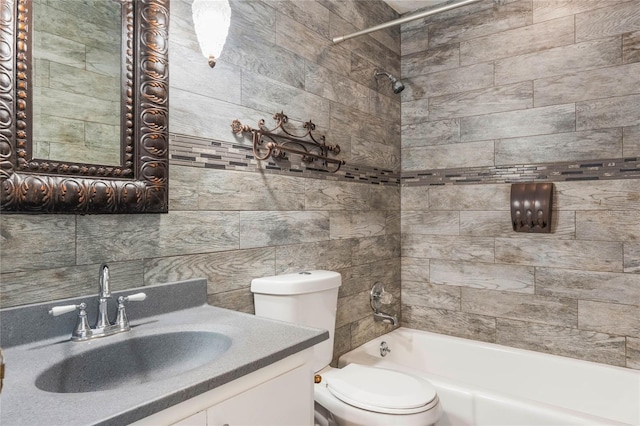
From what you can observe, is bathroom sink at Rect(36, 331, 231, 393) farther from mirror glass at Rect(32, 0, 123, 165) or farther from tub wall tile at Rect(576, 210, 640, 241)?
tub wall tile at Rect(576, 210, 640, 241)

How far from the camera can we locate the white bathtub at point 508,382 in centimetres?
184

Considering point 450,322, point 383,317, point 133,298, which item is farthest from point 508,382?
point 133,298

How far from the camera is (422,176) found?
9.66ft

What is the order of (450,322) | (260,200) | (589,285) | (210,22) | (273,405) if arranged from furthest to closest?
(450,322)
(589,285)
(260,200)
(210,22)
(273,405)

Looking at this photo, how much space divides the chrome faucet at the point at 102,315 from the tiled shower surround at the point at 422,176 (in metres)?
0.09

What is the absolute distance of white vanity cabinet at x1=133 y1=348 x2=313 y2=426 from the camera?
0.95 metres

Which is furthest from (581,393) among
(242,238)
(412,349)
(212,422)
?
(212,422)

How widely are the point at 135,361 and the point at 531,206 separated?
7.22 ft

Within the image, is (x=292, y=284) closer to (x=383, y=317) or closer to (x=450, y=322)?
(x=383, y=317)

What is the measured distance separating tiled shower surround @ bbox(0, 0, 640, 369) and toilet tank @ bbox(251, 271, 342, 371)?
73 millimetres

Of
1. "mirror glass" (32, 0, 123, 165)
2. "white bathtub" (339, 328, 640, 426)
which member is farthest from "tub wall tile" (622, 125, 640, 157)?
"mirror glass" (32, 0, 123, 165)

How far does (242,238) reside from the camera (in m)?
1.85

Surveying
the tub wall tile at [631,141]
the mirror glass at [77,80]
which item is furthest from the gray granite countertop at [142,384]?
the tub wall tile at [631,141]

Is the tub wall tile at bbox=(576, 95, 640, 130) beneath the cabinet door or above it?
above
